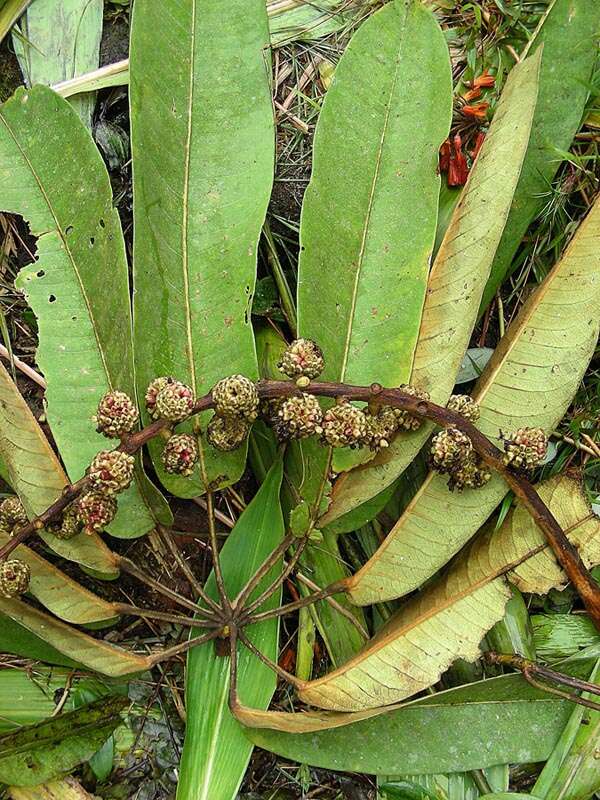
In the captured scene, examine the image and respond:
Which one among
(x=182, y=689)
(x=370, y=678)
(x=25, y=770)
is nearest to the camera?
(x=370, y=678)

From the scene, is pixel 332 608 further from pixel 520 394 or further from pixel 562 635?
pixel 520 394

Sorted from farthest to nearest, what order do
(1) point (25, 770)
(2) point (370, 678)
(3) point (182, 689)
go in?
(3) point (182, 689) < (1) point (25, 770) < (2) point (370, 678)

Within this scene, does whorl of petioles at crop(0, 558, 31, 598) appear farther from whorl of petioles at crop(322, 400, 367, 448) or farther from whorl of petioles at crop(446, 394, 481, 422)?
whorl of petioles at crop(446, 394, 481, 422)

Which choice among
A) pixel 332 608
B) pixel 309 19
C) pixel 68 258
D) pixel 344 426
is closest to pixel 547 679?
pixel 332 608

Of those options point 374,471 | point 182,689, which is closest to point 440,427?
point 374,471

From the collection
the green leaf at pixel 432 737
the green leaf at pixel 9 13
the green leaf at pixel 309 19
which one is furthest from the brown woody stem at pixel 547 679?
the green leaf at pixel 9 13

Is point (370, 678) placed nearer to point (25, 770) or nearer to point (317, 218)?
point (25, 770)
